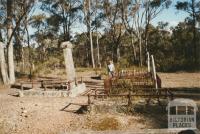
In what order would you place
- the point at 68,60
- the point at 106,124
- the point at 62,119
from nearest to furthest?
1. the point at 106,124
2. the point at 62,119
3. the point at 68,60

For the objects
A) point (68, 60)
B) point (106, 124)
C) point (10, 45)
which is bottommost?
point (106, 124)

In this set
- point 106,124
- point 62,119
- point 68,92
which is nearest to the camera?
point 106,124

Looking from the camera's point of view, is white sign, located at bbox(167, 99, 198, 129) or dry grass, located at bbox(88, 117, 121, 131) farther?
dry grass, located at bbox(88, 117, 121, 131)

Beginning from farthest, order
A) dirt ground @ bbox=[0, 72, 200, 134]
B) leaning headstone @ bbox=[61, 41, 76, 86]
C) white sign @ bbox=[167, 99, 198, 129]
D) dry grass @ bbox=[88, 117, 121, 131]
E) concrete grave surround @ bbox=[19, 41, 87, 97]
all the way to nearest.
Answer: leaning headstone @ bbox=[61, 41, 76, 86] < concrete grave surround @ bbox=[19, 41, 87, 97] < dirt ground @ bbox=[0, 72, 200, 134] < dry grass @ bbox=[88, 117, 121, 131] < white sign @ bbox=[167, 99, 198, 129]

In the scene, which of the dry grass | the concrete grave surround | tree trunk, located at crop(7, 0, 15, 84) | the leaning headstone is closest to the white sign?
the dry grass

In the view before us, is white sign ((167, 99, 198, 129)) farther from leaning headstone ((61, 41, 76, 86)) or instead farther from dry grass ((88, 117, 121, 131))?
leaning headstone ((61, 41, 76, 86))

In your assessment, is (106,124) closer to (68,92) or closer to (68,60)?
(68,92)

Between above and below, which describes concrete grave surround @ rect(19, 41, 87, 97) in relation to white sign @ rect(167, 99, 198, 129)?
above

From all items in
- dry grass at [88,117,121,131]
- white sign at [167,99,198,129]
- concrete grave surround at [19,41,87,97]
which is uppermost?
concrete grave surround at [19,41,87,97]

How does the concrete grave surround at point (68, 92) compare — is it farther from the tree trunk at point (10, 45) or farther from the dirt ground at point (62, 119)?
the tree trunk at point (10, 45)

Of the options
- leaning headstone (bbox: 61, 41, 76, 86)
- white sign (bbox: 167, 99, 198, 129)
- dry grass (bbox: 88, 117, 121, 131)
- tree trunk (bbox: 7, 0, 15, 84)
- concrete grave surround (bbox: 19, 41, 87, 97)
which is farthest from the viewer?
tree trunk (bbox: 7, 0, 15, 84)

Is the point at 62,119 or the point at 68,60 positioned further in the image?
the point at 68,60

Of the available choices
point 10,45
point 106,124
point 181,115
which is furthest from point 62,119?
→ point 10,45

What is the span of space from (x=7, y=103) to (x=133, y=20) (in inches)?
1135
